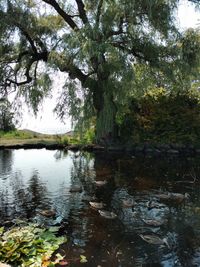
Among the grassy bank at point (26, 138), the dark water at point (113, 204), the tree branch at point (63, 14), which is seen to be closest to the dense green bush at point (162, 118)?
the dark water at point (113, 204)

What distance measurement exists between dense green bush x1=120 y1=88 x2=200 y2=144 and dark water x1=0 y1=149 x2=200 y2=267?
10.6ft

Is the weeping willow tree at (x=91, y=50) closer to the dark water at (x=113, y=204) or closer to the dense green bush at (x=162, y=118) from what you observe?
the dense green bush at (x=162, y=118)

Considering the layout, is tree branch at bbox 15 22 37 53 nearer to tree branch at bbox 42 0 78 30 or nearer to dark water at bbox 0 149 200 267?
tree branch at bbox 42 0 78 30

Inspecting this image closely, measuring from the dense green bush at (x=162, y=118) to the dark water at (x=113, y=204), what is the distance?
322 centimetres

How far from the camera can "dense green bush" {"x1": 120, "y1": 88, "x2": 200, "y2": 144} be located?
21438 millimetres

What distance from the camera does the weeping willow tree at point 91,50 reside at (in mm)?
17828

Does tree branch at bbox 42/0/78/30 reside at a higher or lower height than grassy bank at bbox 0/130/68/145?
higher

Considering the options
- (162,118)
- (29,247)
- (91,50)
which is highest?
(91,50)

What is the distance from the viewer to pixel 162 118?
21922 mm

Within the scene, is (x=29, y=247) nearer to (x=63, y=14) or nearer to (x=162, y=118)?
(x=162, y=118)

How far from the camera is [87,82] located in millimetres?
19250

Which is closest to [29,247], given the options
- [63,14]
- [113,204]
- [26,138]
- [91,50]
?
[113,204]

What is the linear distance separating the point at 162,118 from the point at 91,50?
6797mm

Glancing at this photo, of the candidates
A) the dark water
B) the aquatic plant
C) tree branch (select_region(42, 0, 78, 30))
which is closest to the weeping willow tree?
tree branch (select_region(42, 0, 78, 30))
